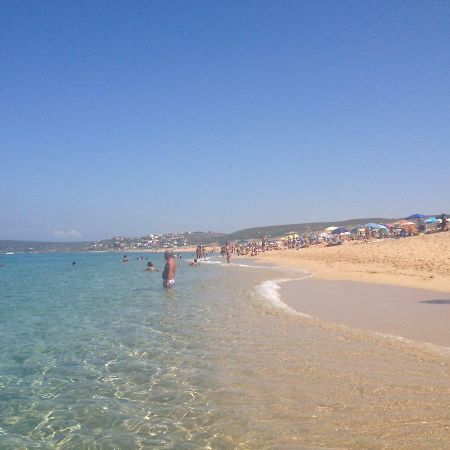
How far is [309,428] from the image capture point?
5035mm

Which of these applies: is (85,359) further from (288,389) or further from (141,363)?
(288,389)

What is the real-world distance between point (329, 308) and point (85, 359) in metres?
7.75

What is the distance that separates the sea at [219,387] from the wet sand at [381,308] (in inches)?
36.8

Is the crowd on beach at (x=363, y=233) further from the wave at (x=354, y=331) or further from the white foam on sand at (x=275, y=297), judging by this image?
the wave at (x=354, y=331)

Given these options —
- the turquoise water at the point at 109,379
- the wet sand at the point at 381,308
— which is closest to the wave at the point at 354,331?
the wet sand at the point at 381,308


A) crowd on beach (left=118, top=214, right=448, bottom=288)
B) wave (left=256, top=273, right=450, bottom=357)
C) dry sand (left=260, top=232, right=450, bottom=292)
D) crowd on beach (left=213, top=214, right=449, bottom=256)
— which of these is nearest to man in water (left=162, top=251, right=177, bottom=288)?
wave (left=256, top=273, right=450, bottom=357)

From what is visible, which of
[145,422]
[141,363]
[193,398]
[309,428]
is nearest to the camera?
[309,428]

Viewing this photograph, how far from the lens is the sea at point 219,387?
4.97 metres

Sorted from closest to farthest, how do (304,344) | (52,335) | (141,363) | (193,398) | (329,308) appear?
(193,398) → (141,363) → (304,344) → (52,335) → (329,308)

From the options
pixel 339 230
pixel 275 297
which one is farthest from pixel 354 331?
pixel 339 230

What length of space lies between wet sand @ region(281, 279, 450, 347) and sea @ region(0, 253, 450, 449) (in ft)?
3.07

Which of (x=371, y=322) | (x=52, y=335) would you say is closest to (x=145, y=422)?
(x=52, y=335)

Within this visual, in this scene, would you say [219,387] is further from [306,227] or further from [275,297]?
[306,227]

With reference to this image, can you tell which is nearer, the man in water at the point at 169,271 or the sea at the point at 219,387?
the sea at the point at 219,387
